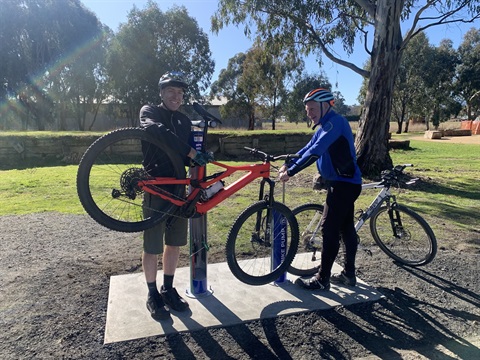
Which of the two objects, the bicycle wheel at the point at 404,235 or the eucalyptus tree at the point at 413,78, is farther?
the eucalyptus tree at the point at 413,78

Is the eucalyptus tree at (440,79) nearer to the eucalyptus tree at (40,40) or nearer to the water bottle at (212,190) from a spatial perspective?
the eucalyptus tree at (40,40)

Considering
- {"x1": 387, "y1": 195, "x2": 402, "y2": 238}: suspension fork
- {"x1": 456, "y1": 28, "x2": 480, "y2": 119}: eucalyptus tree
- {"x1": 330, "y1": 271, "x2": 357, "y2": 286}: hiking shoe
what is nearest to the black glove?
{"x1": 330, "y1": 271, "x2": 357, "y2": 286}: hiking shoe

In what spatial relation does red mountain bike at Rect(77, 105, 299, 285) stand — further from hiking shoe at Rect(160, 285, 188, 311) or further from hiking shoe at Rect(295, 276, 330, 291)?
hiking shoe at Rect(160, 285, 188, 311)

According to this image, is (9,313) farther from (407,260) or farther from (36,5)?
(36,5)

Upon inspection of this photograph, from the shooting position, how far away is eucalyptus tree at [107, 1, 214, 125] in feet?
106

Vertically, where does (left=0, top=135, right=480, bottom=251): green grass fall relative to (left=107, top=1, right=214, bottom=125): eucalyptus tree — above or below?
below

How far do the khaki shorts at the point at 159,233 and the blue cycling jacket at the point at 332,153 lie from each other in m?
1.14

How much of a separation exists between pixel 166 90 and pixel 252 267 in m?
2.28

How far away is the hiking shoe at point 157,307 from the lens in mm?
3189

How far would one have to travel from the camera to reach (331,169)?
3.56m

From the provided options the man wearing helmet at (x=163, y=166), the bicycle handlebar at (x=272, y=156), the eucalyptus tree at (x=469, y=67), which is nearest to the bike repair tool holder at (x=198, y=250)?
the man wearing helmet at (x=163, y=166)

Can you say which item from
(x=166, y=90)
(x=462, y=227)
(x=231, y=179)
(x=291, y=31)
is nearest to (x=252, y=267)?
(x=166, y=90)

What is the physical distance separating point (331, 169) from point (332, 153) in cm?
16

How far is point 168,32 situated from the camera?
33438mm
